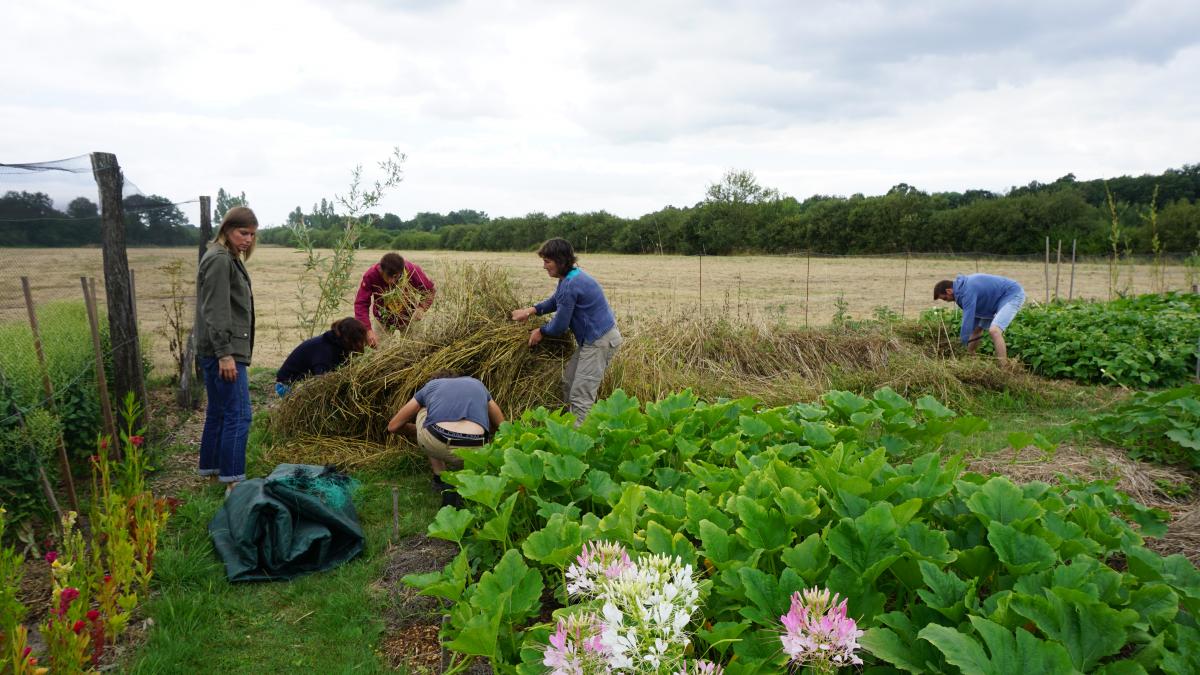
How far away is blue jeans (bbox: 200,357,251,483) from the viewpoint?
4.58 metres

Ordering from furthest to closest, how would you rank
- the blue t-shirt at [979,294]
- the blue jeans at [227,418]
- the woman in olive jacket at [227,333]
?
1. the blue t-shirt at [979,294]
2. the blue jeans at [227,418]
3. the woman in olive jacket at [227,333]

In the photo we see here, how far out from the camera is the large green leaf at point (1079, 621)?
1.81m

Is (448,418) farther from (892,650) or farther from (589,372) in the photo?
(892,650)

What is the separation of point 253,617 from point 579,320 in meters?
3.00

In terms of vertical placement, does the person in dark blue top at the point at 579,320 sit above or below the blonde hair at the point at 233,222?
below

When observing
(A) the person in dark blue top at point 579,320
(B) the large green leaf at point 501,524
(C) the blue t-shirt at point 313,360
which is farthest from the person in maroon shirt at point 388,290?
(B) the large green leaf at point 501,524

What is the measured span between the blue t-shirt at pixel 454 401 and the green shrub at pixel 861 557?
3.33 ft

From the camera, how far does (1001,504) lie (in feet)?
8.12

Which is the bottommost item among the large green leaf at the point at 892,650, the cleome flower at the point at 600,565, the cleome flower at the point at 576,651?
the large green leaf at the point at 892,650

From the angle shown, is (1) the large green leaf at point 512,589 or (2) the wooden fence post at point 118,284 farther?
(2) the wooden fence post at point 118,284

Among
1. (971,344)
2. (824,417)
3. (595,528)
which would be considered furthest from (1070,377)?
(595,528)

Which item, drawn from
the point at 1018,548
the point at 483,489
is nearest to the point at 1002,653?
the point at 1018,548

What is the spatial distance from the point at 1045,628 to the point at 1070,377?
7.30 meters

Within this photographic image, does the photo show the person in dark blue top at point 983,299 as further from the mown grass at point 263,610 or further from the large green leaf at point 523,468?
the large green leaf at point 523,468
